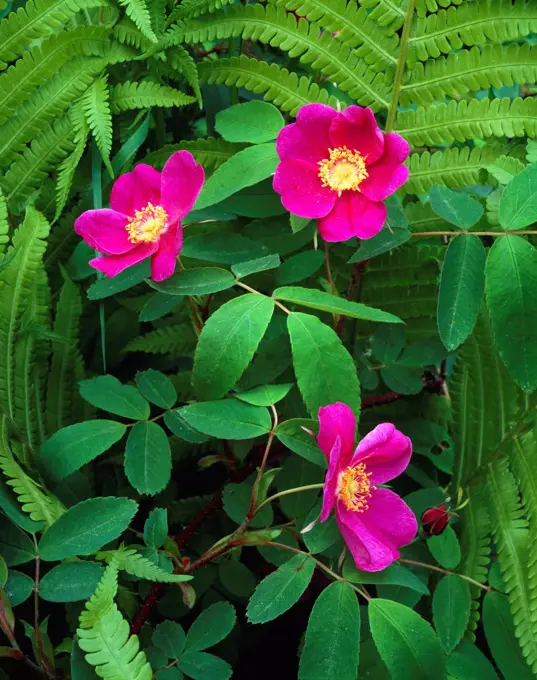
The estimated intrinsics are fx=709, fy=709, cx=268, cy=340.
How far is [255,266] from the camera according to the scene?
0.82 meters

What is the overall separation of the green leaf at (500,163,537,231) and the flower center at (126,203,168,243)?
0.40 m

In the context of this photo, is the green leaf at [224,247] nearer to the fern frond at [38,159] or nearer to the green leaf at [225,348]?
the green leaf at [225,348]

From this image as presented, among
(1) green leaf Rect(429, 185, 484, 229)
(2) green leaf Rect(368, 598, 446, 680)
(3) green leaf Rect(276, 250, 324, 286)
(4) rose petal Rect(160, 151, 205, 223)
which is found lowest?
(2) green leaf Rect(368, 598, 446, 680)

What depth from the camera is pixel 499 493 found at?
0.92 meters

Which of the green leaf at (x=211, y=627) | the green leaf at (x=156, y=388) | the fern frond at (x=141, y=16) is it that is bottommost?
the green leaf at (x=211, y=627)

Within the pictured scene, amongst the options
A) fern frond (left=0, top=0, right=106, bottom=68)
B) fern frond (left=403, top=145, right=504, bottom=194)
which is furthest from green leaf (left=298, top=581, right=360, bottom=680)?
fern frond (left=0, top=0, right=106, bottom=68)

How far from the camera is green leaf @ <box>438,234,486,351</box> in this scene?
2.51 ft

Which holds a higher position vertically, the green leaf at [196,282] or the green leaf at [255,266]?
the green leaf at [255,266]

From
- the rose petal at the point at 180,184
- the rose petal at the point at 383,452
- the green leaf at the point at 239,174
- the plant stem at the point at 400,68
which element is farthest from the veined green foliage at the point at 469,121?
the rose petal at the point at 383,452

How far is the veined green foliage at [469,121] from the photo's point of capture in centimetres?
92

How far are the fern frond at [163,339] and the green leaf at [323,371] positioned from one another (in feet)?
1.18

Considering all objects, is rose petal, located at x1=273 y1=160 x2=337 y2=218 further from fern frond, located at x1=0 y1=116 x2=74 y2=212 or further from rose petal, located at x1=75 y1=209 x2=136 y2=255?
fern frond, located at x1=0 y1=116 x2=74 y2=212

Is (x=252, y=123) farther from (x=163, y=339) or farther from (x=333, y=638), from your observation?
(x=333, y=638)

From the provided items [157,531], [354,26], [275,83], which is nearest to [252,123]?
[275,83]
